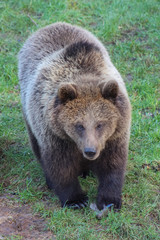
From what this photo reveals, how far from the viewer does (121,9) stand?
10875 millimetres

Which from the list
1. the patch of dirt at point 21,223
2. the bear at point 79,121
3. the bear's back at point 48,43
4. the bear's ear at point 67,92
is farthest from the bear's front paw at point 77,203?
the bear's back at point 48,43

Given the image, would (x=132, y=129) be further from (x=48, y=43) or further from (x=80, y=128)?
(x=80, y=128)

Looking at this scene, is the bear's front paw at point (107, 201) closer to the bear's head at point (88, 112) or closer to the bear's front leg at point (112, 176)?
the bear's front leg at point (112, 176)

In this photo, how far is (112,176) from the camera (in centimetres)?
574

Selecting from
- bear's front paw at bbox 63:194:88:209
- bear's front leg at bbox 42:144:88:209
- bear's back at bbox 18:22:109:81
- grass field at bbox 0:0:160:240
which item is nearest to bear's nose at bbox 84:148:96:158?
bear's front leg at bbox 42:144:88:209

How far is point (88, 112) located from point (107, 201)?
138 cm

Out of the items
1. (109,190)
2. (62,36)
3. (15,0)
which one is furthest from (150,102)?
(15,0)

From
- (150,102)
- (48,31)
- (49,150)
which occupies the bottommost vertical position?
(150,102)

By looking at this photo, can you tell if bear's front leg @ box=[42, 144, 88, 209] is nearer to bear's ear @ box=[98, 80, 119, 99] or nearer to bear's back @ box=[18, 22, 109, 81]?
bear's ear @ box=[98, 80, 119, 99]

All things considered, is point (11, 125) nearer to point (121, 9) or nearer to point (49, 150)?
point (49, 150)

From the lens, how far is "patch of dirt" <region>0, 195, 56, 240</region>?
5.14 meters

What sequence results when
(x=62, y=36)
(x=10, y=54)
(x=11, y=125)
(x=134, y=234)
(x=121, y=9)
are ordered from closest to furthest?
(x=134, y=234) → (x=62, y=36) → (x=11, y=125) → (x=10, y=54) → (x=121, y=9)

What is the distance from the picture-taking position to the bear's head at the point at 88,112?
514 centimetres

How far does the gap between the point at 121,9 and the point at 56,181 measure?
6.46m
